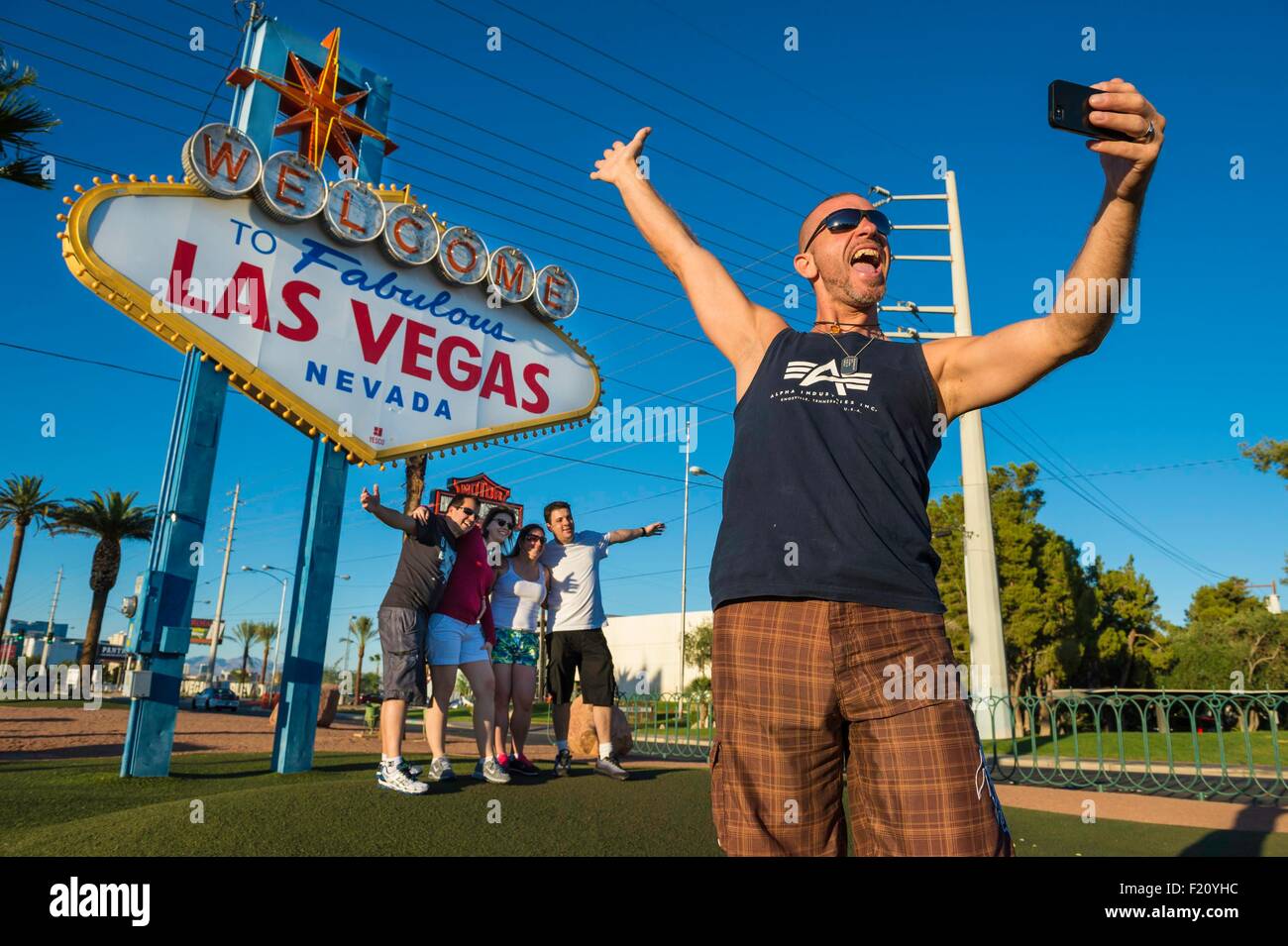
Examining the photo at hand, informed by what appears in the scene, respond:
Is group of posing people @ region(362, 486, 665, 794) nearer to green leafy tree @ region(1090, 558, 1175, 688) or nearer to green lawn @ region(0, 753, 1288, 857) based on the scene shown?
green lawn @ region(0, 753, 1288, 857)

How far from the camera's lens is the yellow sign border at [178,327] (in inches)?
264

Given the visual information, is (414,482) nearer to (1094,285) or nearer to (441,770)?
(441,770)

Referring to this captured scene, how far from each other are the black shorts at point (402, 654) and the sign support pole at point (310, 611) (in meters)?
2.36

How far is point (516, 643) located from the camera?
21.4ft

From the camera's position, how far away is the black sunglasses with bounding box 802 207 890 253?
2.20m

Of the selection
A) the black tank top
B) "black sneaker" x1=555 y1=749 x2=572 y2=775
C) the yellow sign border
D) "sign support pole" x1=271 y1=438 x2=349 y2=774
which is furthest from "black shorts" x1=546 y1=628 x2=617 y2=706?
the black tank top

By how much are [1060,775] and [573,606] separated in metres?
7.27

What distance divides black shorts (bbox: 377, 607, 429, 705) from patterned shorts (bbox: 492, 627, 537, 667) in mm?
886

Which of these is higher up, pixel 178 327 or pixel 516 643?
pixel 178 327

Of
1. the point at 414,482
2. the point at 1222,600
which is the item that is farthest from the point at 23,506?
the point at 1222,600

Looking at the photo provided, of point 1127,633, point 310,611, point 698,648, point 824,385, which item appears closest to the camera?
point 824,385

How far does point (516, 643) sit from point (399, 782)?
1.66 meters
